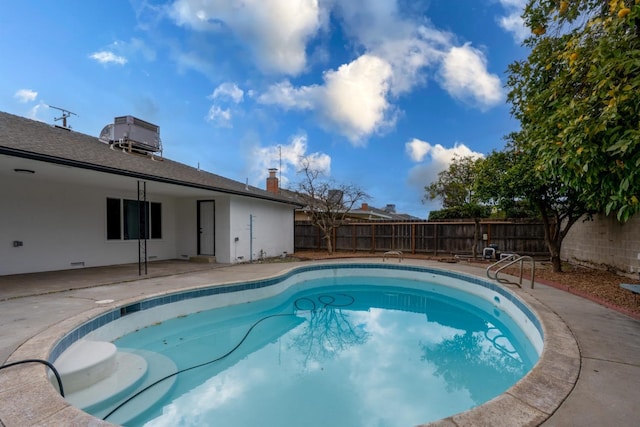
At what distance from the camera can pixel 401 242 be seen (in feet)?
50.6

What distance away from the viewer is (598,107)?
340 centimetres

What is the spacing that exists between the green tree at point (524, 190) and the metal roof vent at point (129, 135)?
447 inches

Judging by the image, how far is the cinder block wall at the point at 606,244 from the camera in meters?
7.66

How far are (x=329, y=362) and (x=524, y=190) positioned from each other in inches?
273

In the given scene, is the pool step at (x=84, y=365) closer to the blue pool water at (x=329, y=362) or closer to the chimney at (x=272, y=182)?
the blue pool water at (x=329, y=362)

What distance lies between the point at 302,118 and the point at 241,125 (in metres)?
3.16

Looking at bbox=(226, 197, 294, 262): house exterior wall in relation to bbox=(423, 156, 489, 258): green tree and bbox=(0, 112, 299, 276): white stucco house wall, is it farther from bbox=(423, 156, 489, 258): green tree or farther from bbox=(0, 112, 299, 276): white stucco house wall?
bbox=(423, 156, 489, 258): green tree

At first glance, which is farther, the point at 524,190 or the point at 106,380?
the point at 524,190

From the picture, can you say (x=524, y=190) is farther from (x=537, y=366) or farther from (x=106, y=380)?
(x=106, y=380)

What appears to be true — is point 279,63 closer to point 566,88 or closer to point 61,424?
point 566,88

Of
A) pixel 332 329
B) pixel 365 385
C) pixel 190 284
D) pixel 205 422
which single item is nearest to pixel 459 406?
pixel 365 385

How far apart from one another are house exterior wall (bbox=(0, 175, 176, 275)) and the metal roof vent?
1.91 metres

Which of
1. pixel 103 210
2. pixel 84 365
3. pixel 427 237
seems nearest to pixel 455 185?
Result: pixel 427 237

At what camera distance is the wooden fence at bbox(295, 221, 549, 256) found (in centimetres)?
1321
